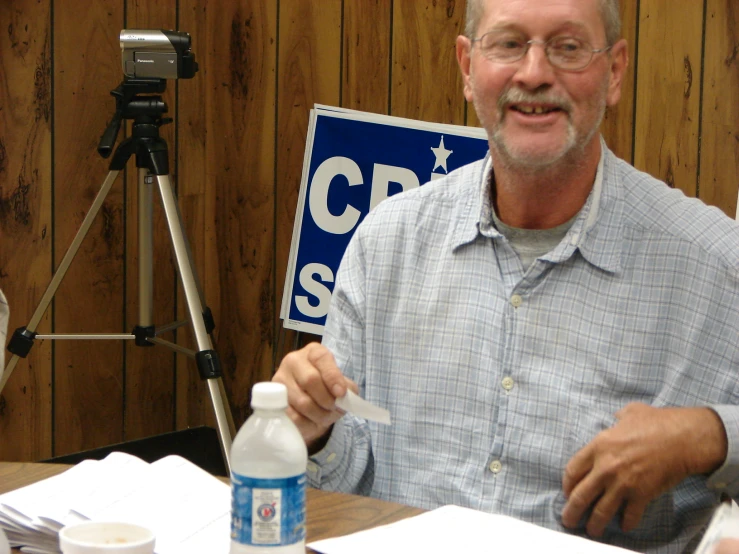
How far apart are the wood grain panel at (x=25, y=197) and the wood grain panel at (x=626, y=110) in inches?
60.3

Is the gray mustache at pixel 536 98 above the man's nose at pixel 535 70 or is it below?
below

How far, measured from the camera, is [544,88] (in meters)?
1.40

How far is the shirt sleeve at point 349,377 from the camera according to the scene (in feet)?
4.33

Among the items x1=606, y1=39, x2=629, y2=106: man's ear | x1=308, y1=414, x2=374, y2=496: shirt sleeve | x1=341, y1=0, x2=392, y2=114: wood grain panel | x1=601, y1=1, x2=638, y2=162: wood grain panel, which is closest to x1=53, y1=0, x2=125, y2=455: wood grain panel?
x1=341, y1=0, x2=392, y2=114: wood grain panel

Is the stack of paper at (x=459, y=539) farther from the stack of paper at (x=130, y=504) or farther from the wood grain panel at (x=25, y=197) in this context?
the wood grain panel at (x=25, y=197)

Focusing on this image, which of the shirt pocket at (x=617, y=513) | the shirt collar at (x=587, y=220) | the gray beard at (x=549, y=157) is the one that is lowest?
the shirt pocket at (x=617, y=513)

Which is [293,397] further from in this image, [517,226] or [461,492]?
[517,226]

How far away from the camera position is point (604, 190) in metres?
1.44

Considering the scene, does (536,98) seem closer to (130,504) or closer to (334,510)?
(334,510)

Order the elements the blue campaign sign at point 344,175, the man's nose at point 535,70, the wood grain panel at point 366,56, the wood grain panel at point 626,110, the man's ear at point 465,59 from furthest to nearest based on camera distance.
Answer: the wood grain panel at point 366,56, the blue campaign sign at point 344,175, the wood grain panel at point 626,110, the man's ear at point 465,59, the man's nose at point 535,70

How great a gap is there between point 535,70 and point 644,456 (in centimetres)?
55

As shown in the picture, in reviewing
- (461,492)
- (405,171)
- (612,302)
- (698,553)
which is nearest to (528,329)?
(612,302)

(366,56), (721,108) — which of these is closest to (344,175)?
(366,56)

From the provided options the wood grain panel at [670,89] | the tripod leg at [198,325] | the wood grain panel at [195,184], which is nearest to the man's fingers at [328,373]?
the tripod leg at [198,325]
